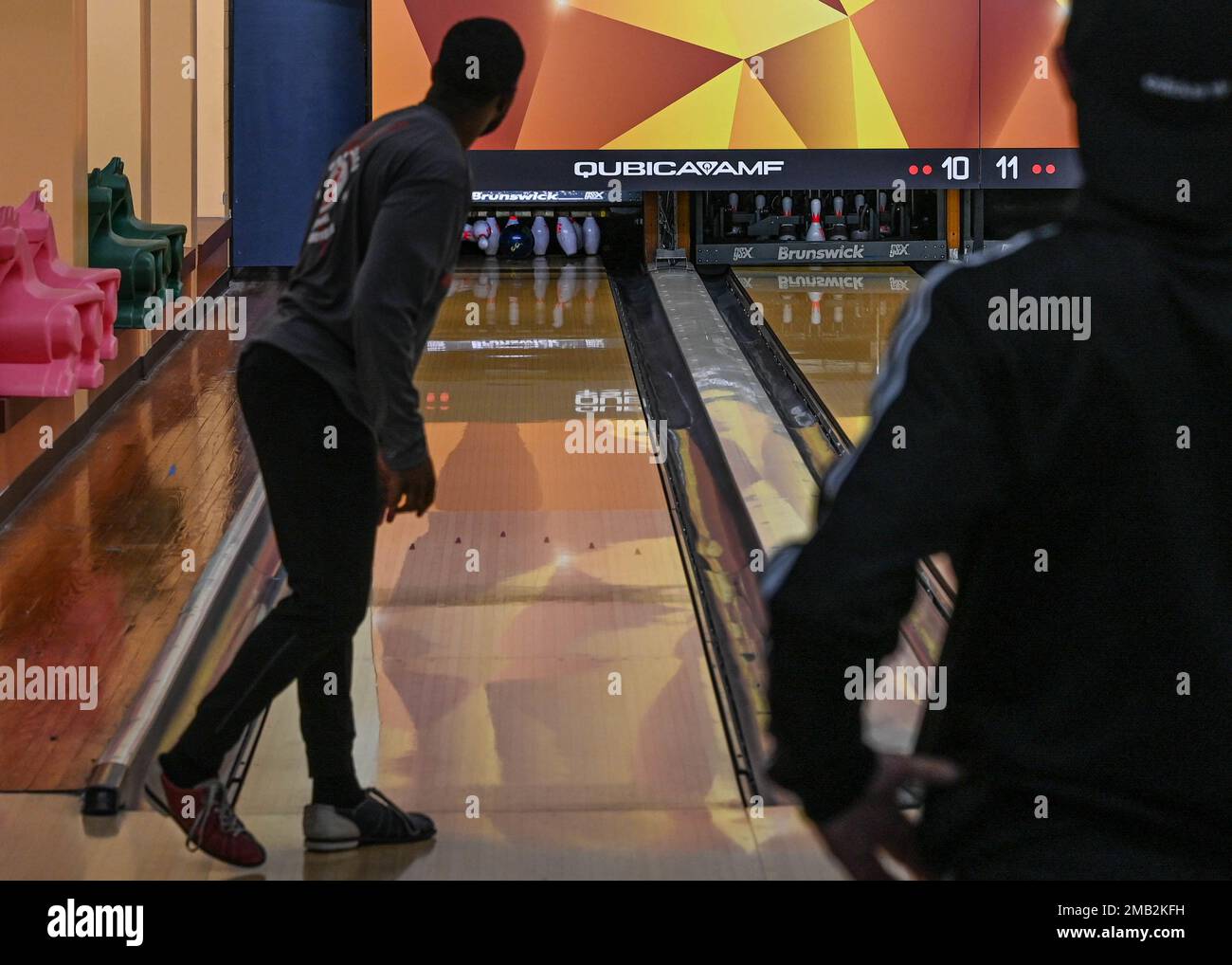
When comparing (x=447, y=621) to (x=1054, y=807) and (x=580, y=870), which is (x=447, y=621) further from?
(x=1054, y=807)

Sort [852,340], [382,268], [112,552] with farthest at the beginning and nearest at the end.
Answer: [852,340] → [112,552] → [382,268]

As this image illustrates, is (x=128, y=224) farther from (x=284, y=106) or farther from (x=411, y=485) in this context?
(x=411, y=485)

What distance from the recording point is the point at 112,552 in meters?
3.17

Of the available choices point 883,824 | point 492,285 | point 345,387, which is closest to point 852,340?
point 492,285

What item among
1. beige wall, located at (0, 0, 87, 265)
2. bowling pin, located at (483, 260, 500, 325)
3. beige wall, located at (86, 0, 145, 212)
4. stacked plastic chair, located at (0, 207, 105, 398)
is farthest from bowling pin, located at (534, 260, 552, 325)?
stacked plastic chair, located at (0, 207, 105, 398)

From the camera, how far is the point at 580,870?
6.68 feet

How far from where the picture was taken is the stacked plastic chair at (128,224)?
429 cm

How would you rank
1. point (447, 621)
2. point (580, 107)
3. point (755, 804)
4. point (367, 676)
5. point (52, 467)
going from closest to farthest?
point (755, 804) → point (367, 676) → point (447, 621) → point (52, 467) → point (580, 107)

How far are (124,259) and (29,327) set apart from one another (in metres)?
0.96

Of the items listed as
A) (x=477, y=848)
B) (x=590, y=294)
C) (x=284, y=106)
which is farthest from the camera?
(x=284, y=106)

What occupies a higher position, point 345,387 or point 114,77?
point 114,77

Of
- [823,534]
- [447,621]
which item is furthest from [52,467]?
[823,534]

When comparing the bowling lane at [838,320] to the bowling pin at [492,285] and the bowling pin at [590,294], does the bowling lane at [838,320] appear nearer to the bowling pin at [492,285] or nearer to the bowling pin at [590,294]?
the bowling pin at [590,294]

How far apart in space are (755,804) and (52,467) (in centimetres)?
222
